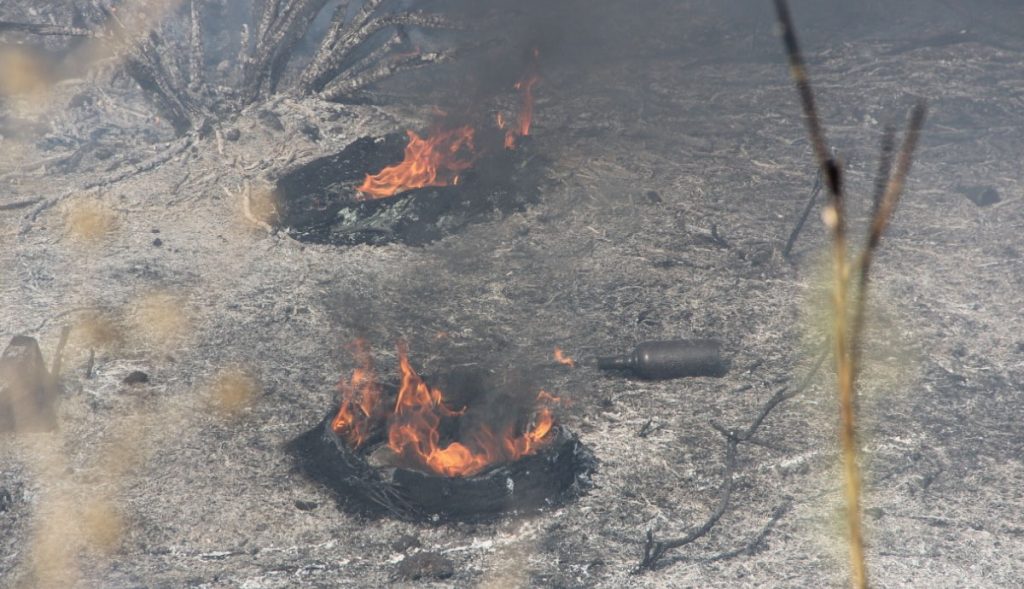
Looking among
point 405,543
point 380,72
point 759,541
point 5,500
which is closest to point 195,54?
point 380,72

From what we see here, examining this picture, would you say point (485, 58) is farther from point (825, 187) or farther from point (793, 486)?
point (793, 486)

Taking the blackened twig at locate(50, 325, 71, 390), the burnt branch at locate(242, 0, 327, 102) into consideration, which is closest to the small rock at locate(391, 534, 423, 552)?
the blackened twig at locate(50, 325, 71, 390)

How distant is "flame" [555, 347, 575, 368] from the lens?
22.7 ft

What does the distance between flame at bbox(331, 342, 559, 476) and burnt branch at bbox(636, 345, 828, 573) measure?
114cm

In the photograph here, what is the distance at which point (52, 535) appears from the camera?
5148 mm

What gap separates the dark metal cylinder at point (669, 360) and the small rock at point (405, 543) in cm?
235

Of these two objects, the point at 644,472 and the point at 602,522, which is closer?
the point at 602,522

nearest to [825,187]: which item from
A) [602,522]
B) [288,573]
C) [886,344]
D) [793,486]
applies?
[886,344]

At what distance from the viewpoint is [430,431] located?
5816mm

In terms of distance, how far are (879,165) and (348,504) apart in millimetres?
8620

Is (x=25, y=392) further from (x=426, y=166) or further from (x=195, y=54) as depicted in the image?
(x=195, y=54)

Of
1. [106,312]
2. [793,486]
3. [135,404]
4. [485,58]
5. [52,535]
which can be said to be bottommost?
[793,486]

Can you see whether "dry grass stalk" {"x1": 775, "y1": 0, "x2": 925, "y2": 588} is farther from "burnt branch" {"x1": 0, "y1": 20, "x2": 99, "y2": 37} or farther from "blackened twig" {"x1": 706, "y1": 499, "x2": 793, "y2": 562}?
"burnt branch" {"x1": 0, "y1": 20, "x2": 99, "y2": 37}

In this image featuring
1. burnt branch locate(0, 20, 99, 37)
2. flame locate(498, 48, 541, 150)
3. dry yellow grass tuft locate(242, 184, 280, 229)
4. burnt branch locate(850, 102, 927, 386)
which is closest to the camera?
burnt branch locate(850, 102, 927, 386)
